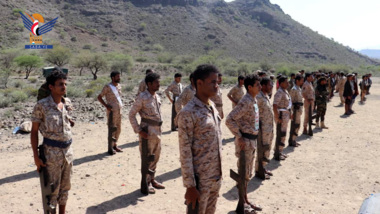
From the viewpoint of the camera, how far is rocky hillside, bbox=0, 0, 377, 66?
54.0m

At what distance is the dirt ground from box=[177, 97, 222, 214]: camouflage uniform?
1878mm

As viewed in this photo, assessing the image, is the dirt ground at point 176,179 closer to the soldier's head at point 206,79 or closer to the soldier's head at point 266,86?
the soldier's head at point 266,86

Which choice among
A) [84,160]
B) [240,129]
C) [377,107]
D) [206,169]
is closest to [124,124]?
[84,160]

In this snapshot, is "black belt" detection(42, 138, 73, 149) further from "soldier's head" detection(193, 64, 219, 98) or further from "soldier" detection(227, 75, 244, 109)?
"soldier" detection(227, 75, 244, 109)

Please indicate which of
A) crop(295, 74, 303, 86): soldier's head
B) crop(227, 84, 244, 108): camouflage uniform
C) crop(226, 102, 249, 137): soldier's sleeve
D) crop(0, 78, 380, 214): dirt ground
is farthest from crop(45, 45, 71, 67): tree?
crop(226, 102, 249, 137): soldier's sleeve

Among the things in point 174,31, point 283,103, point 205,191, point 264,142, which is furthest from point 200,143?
point 174,31

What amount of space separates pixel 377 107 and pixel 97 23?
60.2 metres

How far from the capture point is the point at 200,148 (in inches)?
106

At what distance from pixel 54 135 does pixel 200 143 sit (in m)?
1.85

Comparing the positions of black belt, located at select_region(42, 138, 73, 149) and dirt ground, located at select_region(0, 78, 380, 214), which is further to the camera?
dirt ground, located at select_region(0, 78, 380, 214)

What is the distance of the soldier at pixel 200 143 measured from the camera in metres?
2.59

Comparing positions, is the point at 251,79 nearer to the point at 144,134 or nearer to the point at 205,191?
the point at 144,134

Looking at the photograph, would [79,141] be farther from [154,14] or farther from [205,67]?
[154,14]

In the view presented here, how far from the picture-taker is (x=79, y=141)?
8219 mm
